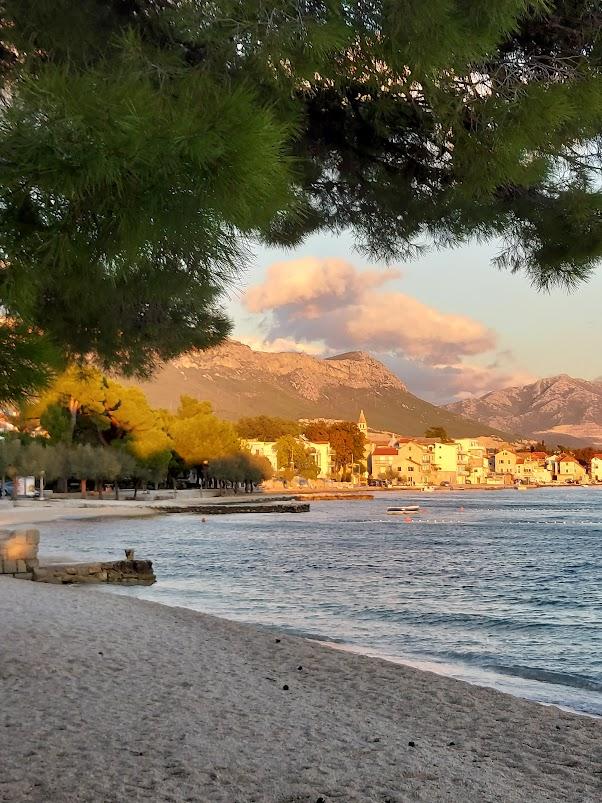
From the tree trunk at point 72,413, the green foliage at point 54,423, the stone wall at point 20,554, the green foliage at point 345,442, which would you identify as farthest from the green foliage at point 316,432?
the stone wall at point 20,554

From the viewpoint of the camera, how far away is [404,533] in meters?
43.2

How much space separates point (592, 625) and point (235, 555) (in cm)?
1472

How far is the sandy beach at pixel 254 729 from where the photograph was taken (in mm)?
3918

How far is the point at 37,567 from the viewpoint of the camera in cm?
1523

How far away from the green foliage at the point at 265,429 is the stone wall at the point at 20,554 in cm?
10644

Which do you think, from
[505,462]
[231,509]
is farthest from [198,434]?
[505,462]

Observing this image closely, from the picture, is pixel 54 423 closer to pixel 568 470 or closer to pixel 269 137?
pixel 269 137

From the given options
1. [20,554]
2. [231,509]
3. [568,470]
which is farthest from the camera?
[568,470]

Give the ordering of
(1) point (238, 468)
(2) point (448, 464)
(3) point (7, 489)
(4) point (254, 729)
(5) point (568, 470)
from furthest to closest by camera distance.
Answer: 1. (5) point (568, 470)
2. (2) point (448, 464)
3. (1) point (238, 468)
4. (3) point (7, 489)
5. (4) point (254, 729)

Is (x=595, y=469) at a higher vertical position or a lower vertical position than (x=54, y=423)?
lower

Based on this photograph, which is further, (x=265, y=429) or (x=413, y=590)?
(x=265, y=429)

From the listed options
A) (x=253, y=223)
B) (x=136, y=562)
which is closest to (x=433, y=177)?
(x=253, y=223)

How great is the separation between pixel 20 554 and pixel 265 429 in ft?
352

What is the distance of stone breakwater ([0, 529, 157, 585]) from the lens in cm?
1498
